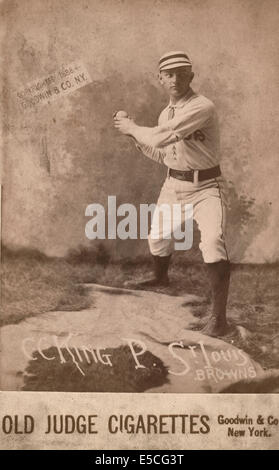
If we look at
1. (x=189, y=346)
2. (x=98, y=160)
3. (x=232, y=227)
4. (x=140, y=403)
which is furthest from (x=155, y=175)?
(x=140, y=403)

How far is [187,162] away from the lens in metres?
3.69

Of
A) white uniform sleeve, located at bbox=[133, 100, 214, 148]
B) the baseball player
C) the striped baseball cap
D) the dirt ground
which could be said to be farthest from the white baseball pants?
the striped baseball cap

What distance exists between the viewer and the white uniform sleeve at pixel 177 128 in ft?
12.0

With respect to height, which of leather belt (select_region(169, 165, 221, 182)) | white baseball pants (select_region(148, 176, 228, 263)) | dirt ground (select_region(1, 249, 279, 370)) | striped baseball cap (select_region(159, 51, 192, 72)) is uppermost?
striped baseball cap (select_region(159, 51, 192, 72))

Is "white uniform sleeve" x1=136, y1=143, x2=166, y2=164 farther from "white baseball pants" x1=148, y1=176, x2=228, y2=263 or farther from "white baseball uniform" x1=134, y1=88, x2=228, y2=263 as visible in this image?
"white baseball pants" x1=148, y1=176, x2=228, y2=263

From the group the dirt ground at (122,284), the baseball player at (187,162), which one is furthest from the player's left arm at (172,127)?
the dirt ground at (122,284)

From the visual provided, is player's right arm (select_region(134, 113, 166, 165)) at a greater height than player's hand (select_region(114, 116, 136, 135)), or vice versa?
player's hand (select_region(114, 116, 136, 135))

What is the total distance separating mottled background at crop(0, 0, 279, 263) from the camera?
145 inches

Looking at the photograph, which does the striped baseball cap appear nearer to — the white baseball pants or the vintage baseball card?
the vintage baseball card

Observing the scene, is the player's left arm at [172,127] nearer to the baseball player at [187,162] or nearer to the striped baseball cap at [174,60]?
the baseball player at [187,162]

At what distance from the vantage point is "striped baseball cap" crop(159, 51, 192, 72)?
3674 mm

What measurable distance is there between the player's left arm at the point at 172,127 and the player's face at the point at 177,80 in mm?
120

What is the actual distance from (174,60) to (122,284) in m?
1.52

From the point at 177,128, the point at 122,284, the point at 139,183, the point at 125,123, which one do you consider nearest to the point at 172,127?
the point at 177,128
